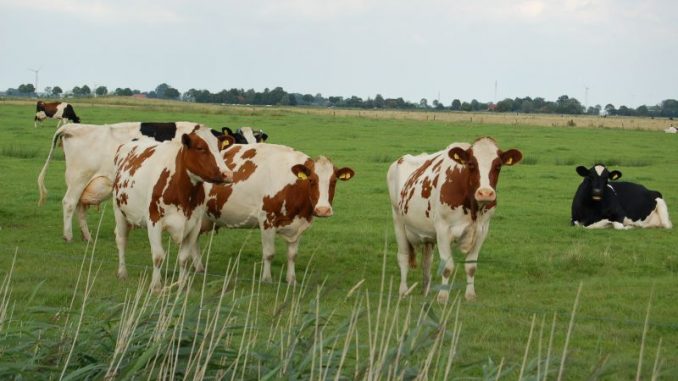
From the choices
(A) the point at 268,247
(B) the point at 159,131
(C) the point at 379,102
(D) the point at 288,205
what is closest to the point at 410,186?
(D) the point at 288,205

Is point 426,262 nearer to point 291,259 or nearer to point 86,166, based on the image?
point 291,259

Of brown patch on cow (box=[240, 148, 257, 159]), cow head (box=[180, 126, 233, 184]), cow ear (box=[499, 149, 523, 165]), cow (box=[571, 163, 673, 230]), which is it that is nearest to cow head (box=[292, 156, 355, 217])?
brown patch on cow (box=[240, 148, 257, 159])

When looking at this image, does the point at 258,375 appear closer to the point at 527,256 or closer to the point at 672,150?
the point at 527,256

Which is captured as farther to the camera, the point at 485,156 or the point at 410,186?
the point at 410,186

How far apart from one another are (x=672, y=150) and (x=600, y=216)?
77.4 feet

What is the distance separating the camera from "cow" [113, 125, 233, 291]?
11.7 m

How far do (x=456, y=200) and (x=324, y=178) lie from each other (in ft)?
6.61

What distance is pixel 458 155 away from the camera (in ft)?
37.0

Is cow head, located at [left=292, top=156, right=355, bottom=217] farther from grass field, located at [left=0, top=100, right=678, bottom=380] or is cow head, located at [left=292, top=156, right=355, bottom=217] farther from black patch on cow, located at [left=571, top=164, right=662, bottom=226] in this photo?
black patch on cow, located at [left=571, top=164, right=662, bottom=226]

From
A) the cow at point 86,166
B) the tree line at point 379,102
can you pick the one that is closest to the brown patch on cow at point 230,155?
the cow at point 86,166

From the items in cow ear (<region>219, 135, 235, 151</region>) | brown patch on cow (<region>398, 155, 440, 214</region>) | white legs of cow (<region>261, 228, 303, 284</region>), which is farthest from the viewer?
cow ear (<region>219, 135, 235, 151</region>)

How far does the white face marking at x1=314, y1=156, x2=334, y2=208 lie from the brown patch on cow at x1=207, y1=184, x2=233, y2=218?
1.22m

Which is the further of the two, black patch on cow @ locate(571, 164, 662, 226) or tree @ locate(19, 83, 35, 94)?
tree @ locate(19, 83, 35, 94)

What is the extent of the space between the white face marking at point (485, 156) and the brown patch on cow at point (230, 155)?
11.7ft
